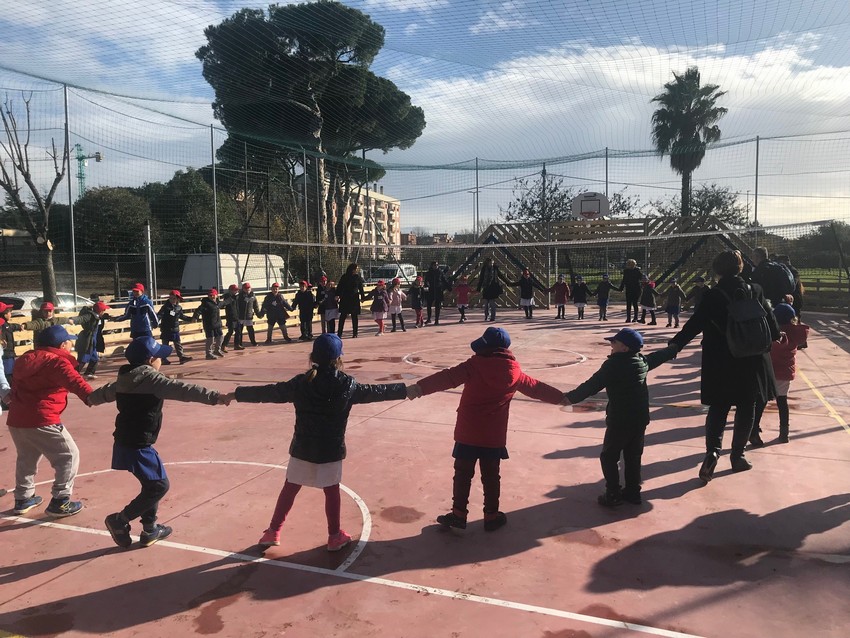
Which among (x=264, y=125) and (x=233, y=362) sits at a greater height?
(x=264, y=125)

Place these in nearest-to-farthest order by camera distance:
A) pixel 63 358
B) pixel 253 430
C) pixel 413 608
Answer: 1. pixel 413 608
2. pixel 63 358
3. pixel 253 430

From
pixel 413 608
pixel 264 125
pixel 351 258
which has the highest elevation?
pixel 264 125

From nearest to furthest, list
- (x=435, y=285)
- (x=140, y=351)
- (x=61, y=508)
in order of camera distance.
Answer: (x=140, y=351)
(x=61, y=508)
(x=435, y=285)

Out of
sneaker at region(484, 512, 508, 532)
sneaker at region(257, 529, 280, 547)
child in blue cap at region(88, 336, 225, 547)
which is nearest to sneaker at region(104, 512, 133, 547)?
child in blue cap at region(88, 336, 225, 547)

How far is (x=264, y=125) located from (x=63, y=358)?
23210 mm

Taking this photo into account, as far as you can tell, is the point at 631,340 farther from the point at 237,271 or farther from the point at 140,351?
the point at 237,271

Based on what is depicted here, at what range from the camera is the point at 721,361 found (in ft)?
17.0

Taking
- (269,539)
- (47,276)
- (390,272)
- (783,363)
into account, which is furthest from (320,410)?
(390,272)

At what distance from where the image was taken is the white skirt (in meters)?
3.88

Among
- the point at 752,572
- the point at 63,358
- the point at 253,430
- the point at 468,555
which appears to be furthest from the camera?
the point at 253,430

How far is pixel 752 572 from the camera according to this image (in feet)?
12.2

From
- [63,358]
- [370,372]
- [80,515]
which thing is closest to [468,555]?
[80,515]

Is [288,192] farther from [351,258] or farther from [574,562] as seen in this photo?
[574,562]

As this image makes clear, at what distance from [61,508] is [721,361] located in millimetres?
5519
